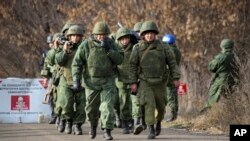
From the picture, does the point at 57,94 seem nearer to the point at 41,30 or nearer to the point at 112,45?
the point at 112,45

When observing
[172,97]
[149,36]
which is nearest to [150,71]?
[149,36]

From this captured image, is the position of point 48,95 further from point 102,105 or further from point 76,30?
point 102,105

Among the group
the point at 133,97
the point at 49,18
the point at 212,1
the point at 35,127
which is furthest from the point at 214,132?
the point at 49,18

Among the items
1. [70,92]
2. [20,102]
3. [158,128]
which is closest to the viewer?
[158,128]

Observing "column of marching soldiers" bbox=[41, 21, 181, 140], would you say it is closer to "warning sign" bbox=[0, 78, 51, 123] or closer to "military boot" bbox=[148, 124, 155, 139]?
"military boot" bbox=[148, 124, 155, 139]

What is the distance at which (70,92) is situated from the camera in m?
16.6

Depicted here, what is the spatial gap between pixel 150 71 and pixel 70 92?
A: 80.5 inches

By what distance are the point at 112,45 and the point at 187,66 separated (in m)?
10.2

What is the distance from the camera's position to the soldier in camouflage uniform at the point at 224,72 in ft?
62.8

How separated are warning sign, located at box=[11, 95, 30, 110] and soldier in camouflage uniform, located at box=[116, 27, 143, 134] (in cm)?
414

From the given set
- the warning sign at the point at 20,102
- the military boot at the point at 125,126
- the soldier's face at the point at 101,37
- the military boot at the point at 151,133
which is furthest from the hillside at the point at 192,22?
the soldier's face at the point at 101,37

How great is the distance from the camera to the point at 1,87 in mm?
20875

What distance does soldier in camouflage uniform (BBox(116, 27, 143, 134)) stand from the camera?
54.2ft

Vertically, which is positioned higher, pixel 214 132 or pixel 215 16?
pixel 215 16
